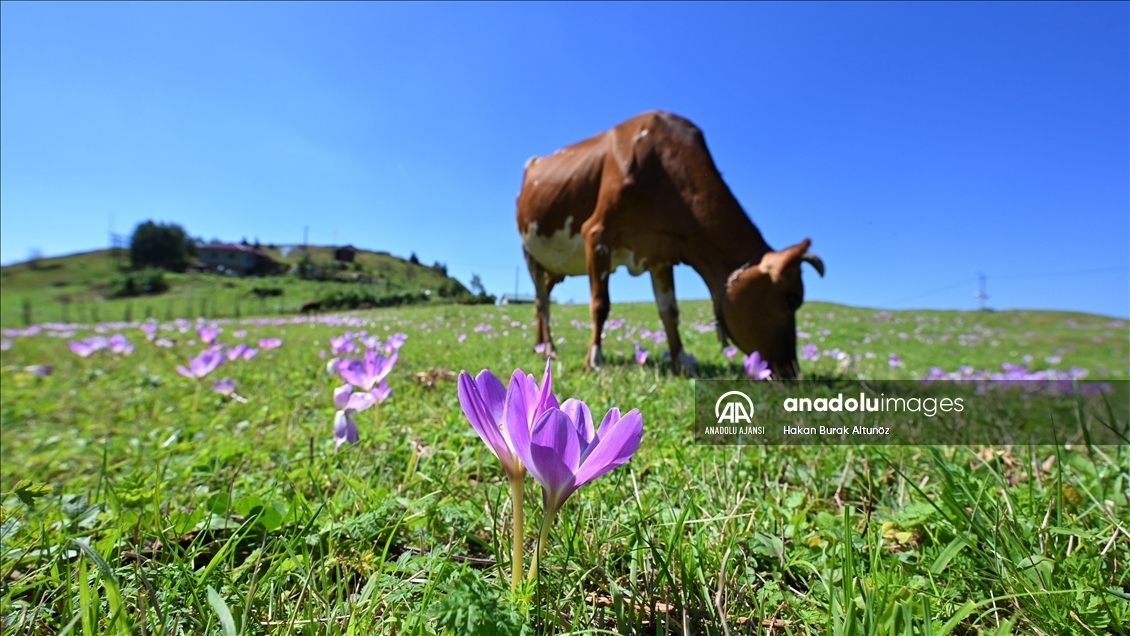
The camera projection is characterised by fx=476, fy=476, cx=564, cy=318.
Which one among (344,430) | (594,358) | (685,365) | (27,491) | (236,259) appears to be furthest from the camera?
(236,259)

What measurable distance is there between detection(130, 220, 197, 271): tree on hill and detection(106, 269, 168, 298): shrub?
18.3 metres

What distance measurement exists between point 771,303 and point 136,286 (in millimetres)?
59184

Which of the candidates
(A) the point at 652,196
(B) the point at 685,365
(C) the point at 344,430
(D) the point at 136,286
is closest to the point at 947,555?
(C) the point at 344,430

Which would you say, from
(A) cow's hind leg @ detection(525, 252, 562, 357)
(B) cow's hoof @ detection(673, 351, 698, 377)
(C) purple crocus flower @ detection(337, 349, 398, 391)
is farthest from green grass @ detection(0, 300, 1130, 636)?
(A) cow's hind leg @ detection(525, 252, 562, 357)

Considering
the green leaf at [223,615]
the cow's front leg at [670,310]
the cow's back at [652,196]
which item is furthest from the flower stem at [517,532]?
the cow's back at [652,196]

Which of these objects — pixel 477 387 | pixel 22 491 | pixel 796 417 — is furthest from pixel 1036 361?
pixel 22 491

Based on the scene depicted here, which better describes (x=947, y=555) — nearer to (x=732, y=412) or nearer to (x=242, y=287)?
(x=732, y=412)

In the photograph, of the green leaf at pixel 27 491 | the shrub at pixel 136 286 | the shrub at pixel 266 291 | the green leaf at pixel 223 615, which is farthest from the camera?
the shrub at pixel 136 286

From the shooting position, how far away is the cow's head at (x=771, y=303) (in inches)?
169

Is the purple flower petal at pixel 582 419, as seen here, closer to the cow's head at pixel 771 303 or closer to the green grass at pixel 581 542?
the green grass at pixel 581 542

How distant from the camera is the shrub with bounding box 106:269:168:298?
Answer: 43375mm

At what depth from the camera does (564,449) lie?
710mm

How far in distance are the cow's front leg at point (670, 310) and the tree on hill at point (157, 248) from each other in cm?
8023

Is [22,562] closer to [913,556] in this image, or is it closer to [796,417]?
[913,556]
